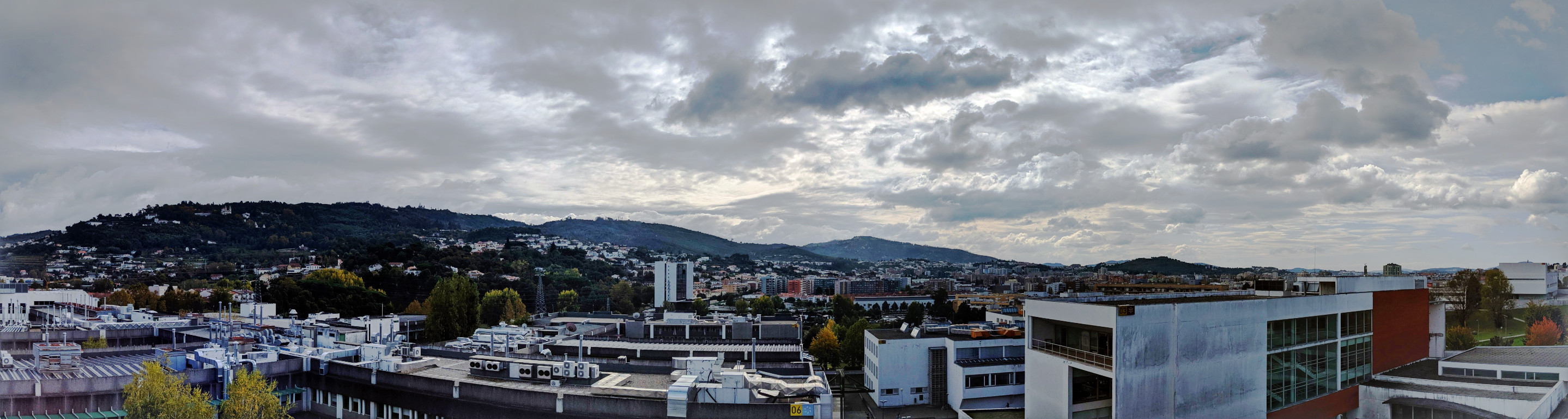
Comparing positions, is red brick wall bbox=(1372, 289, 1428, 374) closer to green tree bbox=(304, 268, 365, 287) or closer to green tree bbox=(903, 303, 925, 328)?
green tree bbox=(903, 303, 925, 328)

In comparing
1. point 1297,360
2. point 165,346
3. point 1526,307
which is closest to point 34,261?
point 165,346

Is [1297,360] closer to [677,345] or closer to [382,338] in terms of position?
[677,345]

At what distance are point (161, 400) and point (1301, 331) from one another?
35.5 m

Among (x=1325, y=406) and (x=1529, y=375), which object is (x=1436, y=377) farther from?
(x=1325, y=406)

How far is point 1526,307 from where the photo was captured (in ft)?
200

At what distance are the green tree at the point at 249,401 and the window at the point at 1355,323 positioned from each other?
37.0 m

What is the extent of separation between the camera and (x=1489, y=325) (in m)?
63.5

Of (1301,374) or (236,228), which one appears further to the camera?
(236,228)

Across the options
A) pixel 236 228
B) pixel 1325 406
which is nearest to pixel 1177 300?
pixel 1325 406

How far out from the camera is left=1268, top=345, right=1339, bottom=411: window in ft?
88.0

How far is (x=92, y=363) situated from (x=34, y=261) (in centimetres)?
11075

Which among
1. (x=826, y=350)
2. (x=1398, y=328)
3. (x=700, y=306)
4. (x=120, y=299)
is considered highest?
(x=1398, y=328)

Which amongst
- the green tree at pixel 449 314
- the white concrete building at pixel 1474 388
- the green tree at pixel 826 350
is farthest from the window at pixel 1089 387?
the green tree at pixel 449 314

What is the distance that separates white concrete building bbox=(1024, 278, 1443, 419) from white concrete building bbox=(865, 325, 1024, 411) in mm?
7817
